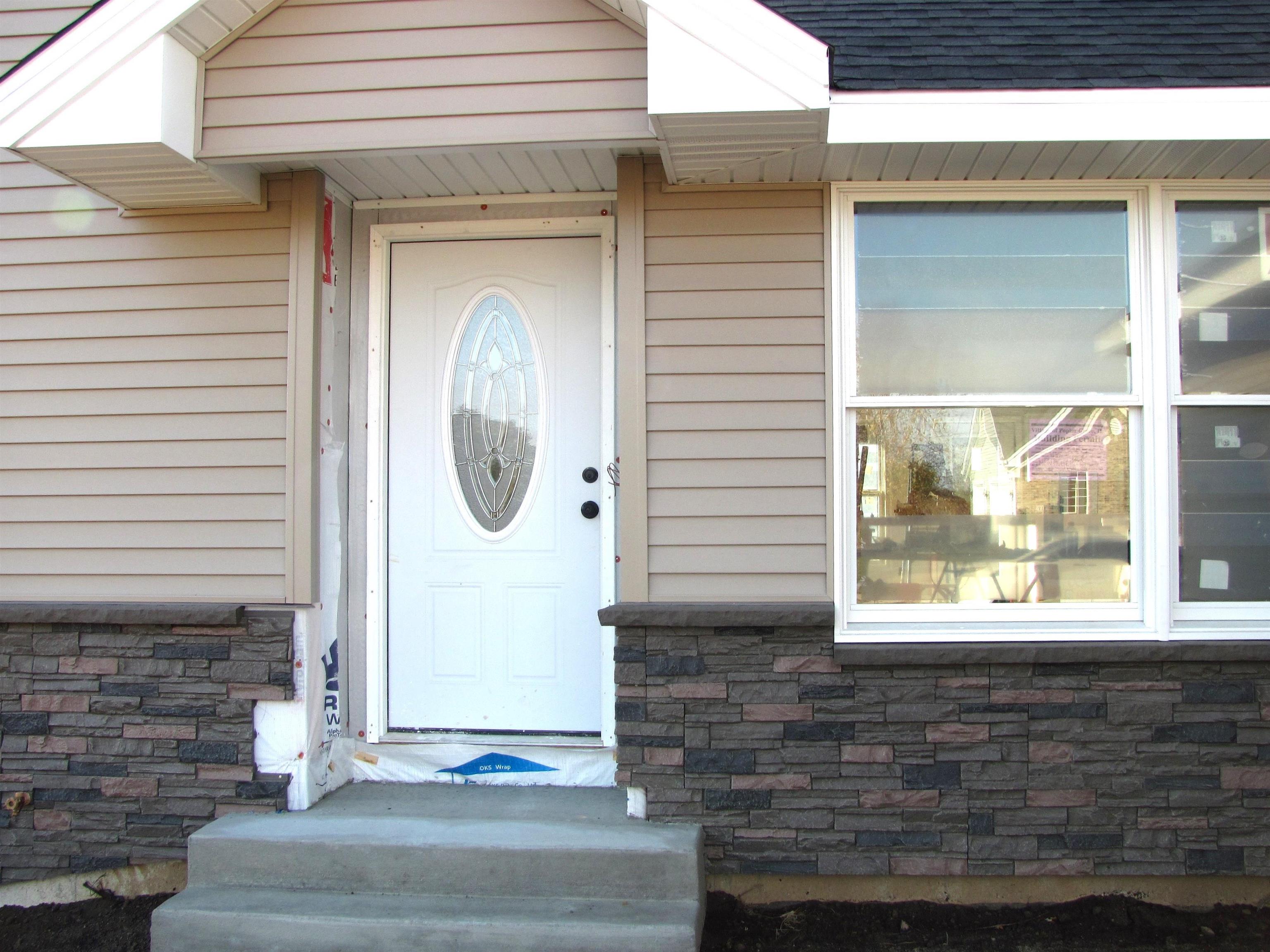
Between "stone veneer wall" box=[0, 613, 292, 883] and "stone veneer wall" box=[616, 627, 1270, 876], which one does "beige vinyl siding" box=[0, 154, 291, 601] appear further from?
"stone veneer wall" box=[616, 627, 1270, 876]

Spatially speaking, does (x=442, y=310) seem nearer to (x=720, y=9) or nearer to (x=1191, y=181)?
(x=720, y=9)

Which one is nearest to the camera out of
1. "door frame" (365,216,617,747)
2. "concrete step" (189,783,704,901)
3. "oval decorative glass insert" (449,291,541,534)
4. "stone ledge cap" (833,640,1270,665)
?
"concrete step" (189,783,704,901)

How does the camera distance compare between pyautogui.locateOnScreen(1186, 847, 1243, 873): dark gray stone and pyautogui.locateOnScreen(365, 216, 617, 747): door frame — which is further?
pyautogui.locateOnScreen(365, 216, 617, 747): door frame

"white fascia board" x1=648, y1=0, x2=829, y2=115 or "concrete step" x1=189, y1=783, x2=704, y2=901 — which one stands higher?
"white fascia board" x1=648, y1=0, x2=829, y2=115

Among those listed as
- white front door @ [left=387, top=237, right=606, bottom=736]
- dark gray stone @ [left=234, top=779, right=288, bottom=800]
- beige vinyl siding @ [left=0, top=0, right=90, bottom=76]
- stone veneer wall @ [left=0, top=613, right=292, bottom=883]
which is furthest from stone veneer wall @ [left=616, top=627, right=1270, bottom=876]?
beige vinyl siding @ [left=0, top=0, right=90, bottom=76]

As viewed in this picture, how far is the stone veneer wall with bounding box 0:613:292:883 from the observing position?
3.10 m

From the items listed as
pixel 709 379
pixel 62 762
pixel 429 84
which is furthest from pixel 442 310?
pixel 62 762

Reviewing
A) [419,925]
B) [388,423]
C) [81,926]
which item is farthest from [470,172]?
[81,926]

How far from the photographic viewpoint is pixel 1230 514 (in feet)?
9.82

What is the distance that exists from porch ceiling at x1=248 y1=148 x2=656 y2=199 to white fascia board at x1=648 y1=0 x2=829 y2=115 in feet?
1.38

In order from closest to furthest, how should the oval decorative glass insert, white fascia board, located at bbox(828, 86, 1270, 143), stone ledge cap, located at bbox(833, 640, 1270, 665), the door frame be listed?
1. white fascia board, located at bbox(828, 86, 1270, 143)
2. stone ledge cap, located at bbox(833, 640, 1270, 665)
3. the door frame
4. the oval decorative glass insert

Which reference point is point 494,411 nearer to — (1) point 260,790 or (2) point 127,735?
(1) point 260,790

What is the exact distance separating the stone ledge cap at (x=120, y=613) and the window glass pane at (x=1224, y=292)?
3.59m

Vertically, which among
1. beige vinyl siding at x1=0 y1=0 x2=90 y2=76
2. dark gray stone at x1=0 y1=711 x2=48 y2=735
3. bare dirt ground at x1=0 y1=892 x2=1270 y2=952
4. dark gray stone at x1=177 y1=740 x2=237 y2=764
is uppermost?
beige vinyl siding at x1=0 y1=0 x2=90 y2=76
